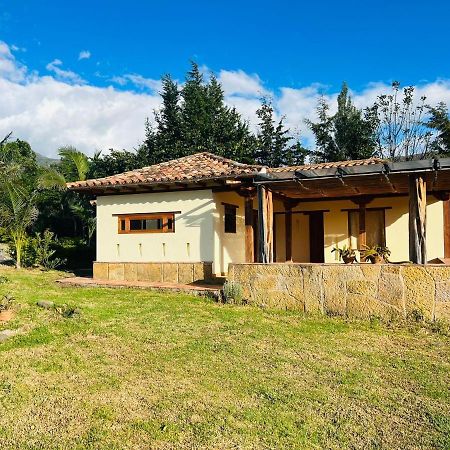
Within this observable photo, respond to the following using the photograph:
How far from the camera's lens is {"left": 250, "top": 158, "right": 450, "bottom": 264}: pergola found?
9164 mm

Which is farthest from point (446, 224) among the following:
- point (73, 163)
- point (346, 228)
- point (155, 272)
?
point (73, 163)

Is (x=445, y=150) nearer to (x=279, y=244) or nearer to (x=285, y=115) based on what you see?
(x=285, y=115)

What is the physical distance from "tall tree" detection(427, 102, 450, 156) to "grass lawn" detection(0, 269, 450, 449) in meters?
24.1

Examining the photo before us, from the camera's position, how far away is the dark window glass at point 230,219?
14070 mm

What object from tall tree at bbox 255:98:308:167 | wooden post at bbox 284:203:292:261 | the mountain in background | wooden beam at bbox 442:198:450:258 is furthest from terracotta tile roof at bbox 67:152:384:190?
the mountain in background

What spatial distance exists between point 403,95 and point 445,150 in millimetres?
6085

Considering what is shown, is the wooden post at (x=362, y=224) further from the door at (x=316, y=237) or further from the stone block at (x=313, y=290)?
the stone block at (x=313, y=290)

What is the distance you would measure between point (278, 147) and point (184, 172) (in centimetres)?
1773

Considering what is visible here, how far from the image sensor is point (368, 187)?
41.5 ft

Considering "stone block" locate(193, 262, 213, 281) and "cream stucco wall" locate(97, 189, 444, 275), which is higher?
"cream stucco wall" locate(97, 189, 444, 275)

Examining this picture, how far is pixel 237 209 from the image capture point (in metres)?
14.8

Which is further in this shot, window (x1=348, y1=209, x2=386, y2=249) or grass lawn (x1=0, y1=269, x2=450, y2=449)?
window (x1=348, y1=209, x2=386, y2=249)

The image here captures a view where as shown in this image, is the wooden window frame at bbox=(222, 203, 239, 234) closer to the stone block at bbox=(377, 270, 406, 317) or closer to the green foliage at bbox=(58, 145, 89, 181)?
the stone block at bbox=(377, 270, 406, 317)

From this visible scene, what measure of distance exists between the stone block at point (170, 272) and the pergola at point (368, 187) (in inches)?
93.0
